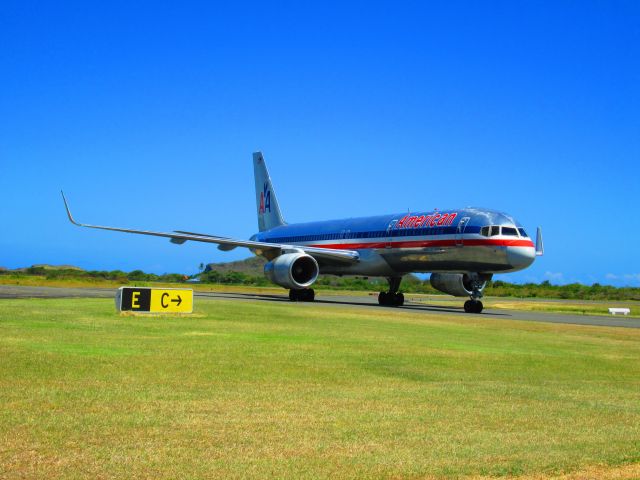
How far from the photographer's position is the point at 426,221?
35.7m

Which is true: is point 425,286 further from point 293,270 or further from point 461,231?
point 461,231

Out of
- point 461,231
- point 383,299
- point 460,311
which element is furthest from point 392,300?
point 461,231

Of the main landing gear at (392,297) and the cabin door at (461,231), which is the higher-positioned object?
the cabin door at (461,231)

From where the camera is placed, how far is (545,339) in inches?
777

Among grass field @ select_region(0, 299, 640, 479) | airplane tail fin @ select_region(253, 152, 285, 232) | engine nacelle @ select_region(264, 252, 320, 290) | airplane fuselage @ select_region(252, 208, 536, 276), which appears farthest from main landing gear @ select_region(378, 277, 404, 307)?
grass field @ select_region(0, 299, 640, 479)

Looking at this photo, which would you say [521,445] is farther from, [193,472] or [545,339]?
[545,339]

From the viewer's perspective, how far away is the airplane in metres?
32.8

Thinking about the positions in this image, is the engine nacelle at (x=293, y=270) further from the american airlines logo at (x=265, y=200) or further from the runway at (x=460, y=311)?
the american airlines logo at (x=265, y=200)

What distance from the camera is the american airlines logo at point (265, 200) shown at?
166 ft

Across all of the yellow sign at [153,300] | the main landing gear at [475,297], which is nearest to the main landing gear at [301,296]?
the main landing gear at [475,297]

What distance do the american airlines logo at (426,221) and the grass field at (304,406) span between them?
16995 mm

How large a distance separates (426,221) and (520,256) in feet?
16.3

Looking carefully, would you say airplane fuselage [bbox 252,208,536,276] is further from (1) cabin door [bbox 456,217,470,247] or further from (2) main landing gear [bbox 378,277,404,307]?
(2) main landing gear [bbox 378,277,404,307]

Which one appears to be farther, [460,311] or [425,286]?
[425,286]
